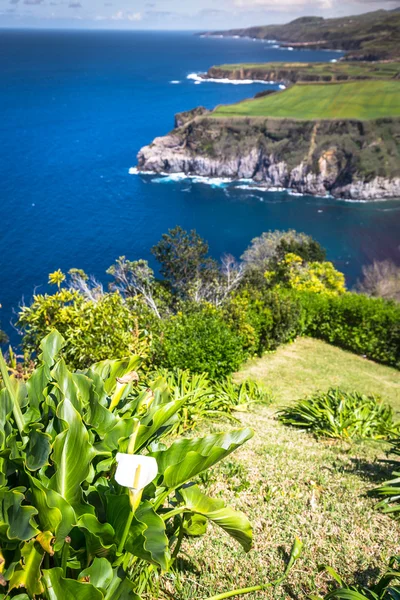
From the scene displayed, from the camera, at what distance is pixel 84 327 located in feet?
23.8

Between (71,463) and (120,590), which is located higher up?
(71,463)

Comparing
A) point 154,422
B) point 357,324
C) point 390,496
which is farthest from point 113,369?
point 357,324

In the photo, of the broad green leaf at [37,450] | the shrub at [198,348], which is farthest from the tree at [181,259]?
the broad green leaf at [37,450]

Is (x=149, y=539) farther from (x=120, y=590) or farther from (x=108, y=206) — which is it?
(x=108, y=206)

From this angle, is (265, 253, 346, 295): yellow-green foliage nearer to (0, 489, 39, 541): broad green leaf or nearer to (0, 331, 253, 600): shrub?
(0, 331, 253, 600): shrub

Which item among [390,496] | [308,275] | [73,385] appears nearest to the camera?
[73,385]

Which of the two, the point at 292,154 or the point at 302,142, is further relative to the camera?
the point at 302,142

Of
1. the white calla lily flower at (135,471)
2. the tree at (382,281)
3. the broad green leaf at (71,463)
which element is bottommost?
the tree at (382,281)

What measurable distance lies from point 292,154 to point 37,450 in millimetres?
72363

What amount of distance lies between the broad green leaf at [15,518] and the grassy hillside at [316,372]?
19.3 ft

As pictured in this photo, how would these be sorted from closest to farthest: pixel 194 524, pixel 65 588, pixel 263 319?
pixel 65 588 → pixel 194 524 → pixel 263 319

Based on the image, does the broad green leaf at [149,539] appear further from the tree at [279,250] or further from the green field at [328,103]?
the green field at [328,103]

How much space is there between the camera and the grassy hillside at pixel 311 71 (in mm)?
102750

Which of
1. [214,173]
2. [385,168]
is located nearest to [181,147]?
[214,173]
